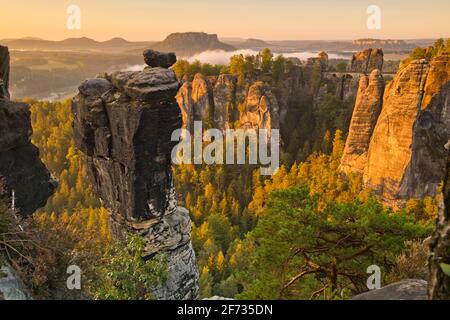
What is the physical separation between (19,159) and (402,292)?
54.7 ft

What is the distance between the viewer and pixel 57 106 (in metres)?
87.6

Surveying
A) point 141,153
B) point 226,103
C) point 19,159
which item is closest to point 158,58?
point 141,153

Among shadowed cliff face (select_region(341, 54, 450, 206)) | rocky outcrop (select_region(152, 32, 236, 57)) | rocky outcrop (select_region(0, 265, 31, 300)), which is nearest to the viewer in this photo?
rocky outcrop (select_region(0, 265, 31, 300))

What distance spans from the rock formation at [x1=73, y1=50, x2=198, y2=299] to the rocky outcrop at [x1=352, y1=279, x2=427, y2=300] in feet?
46.0

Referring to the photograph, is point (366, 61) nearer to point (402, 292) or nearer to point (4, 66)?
point (4, 66)

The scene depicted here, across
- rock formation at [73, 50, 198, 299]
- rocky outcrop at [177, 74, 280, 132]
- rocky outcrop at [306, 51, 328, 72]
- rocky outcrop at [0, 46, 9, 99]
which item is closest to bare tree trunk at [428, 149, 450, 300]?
rock formation at [73, 50, 198, 299]

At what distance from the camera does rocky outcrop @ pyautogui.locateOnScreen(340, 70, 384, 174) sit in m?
41.1

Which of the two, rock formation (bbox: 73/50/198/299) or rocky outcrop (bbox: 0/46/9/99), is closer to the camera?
rocky outcrop (bbox: 0/46/9/99)

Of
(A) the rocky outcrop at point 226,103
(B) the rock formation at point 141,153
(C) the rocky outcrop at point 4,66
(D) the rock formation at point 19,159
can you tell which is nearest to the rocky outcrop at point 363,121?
(A) the rocky outcrop at point 226,103

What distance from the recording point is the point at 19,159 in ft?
56.0

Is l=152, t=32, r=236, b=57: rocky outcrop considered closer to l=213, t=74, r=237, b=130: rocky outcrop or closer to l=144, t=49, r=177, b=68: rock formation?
l=213, t=74, r=237, b=130: rocky outcrop

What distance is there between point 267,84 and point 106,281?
171ft

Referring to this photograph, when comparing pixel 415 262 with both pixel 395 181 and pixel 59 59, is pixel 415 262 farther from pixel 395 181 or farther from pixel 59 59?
pixel 59 59

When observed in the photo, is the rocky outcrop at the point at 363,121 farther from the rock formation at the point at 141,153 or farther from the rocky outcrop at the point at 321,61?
the rock formation at the point at 141,153
